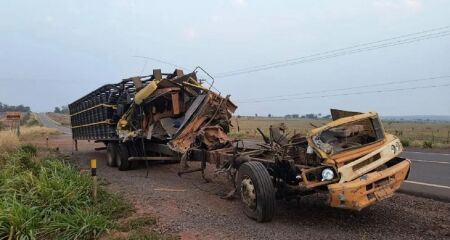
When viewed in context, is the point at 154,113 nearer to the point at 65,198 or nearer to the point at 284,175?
the point at 65,198

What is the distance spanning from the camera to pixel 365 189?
620 cm

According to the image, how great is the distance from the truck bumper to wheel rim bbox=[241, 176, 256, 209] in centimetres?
129

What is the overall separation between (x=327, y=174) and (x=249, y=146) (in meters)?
3.60

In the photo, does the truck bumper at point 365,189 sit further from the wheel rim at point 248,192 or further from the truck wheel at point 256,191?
the wheel rim at point 248,192

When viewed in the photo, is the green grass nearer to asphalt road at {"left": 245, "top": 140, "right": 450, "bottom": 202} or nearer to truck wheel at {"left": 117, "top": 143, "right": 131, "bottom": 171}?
truck wheel at {"left": 117, "top": 143, "right": 131, "bottom": 171}

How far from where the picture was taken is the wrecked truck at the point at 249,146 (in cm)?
650

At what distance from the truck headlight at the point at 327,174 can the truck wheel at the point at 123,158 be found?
26.7 ft

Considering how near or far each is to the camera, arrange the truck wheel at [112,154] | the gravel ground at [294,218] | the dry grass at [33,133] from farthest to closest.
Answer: the dry grass at [33,133]
the truck wheel at [112,154]
the gravel ground at [294,218]

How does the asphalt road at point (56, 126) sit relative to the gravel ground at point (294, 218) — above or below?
above

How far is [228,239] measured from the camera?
615 cm

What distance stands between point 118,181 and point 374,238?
698 cm

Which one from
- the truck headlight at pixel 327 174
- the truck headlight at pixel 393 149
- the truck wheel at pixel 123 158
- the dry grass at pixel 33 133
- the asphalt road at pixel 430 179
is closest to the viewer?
the truck headlight at pixel 327 174

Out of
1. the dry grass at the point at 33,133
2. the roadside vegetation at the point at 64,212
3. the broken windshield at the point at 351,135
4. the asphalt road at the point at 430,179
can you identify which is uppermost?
the dry grass at the point at 33,133

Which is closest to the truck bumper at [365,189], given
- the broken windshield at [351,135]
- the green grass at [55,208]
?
the broken windshield at [351,135]
